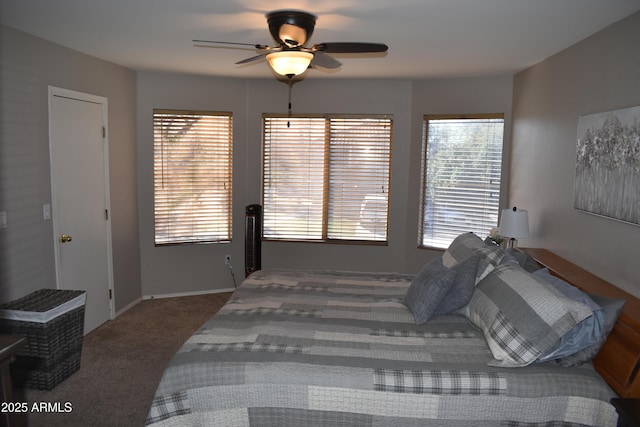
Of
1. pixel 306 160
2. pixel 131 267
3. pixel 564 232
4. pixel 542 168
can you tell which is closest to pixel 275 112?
pixel 306 160

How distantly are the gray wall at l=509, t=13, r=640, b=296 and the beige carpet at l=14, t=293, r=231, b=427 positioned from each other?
10.1ft

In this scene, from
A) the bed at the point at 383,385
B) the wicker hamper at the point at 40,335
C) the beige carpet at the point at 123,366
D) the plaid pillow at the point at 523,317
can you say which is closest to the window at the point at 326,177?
the beige carpet at the point at 123,366

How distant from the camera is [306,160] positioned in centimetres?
564

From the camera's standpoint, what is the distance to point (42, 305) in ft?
11.0

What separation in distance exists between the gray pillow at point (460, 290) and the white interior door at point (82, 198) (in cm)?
310

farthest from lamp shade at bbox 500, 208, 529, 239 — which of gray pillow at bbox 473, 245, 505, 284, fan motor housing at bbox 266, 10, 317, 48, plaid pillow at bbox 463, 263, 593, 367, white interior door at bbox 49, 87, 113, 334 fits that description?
white interior door at bbox 49, 87, 113, 334

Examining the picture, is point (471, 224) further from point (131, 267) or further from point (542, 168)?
point (131, 267)

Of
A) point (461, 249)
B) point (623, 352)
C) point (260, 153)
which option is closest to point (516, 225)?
point (461, 249)

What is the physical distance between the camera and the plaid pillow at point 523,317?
226 centimetres

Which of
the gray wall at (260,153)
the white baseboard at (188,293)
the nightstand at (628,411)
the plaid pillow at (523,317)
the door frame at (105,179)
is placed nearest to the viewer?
the nightstand at (628,411)

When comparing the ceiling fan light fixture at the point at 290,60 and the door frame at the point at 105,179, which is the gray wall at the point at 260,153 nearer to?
the door frame at the point at 105,179

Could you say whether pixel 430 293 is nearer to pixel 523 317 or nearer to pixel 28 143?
pixel 523 317

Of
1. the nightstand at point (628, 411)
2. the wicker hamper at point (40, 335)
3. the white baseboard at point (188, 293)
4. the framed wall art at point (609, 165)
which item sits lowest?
the white baseboard at point (188, 293)

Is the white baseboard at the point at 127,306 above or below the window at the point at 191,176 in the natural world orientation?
below
